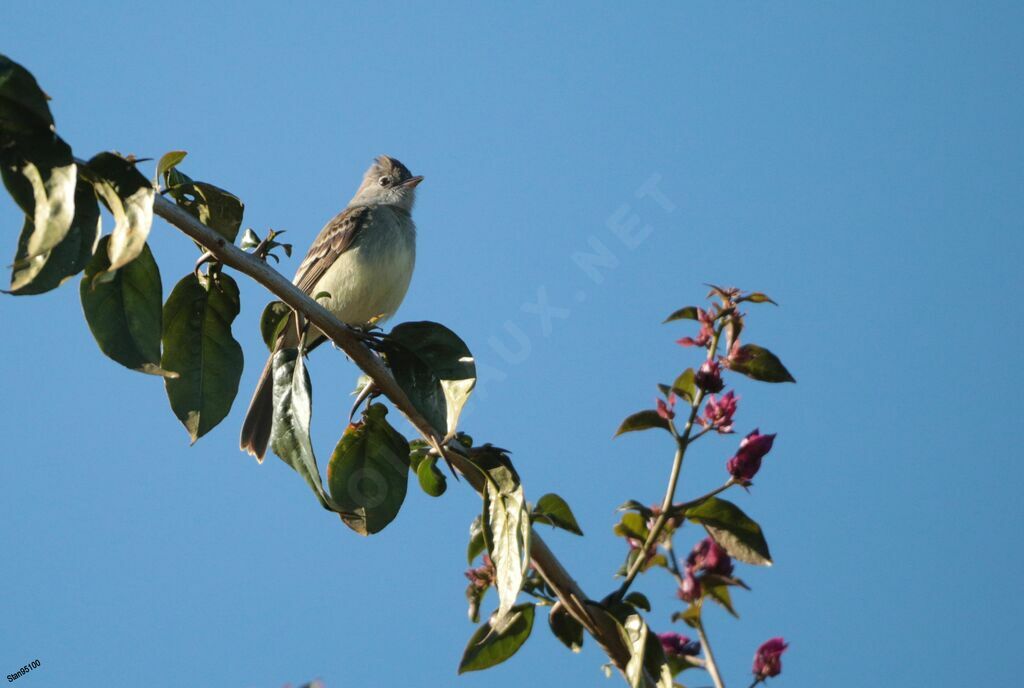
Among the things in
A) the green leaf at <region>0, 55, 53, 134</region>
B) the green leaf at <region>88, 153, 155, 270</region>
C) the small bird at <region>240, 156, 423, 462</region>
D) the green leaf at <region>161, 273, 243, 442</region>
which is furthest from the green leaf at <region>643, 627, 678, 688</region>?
the small bird at <region>240, 156, 423, 462</region>

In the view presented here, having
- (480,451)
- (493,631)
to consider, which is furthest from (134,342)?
(493,631)

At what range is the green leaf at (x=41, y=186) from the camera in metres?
1.54

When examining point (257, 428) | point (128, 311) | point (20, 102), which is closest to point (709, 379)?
point (128, 311)

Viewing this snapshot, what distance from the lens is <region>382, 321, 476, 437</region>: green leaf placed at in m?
2.02

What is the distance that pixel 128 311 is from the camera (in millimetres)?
1937

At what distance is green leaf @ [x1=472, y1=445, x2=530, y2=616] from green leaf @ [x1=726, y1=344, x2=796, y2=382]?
561 mm

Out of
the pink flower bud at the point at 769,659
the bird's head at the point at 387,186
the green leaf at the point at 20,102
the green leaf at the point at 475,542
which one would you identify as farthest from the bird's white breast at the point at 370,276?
the green leaf at the point at 20,102

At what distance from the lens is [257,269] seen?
6.04 ft

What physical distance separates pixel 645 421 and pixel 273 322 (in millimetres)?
853

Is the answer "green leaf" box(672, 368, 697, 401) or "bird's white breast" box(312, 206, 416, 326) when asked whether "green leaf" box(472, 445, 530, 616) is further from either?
"bird's white breast" box(312, 206, 416, 326)

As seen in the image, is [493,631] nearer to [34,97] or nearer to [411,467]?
[411,467]

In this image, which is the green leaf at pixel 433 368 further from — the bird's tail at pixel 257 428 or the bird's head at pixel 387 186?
the bird's head at pixel 387 186

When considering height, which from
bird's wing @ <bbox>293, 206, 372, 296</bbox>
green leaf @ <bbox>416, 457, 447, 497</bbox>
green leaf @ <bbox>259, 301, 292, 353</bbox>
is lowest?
green leaf @ <bbox>416, 457, 447, 497</bbox>

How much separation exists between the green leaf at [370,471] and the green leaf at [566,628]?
40 centimetres
